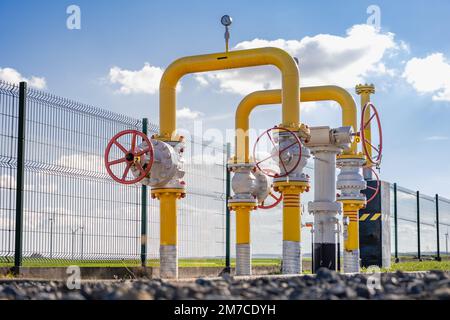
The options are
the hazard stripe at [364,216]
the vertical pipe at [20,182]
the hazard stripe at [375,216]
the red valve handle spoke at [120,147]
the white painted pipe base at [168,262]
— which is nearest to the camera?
the vertical pipe at [20,182]

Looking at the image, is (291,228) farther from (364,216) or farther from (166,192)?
(364,216)

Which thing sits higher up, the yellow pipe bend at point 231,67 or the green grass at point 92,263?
the yellow pipe bend at point 231,67

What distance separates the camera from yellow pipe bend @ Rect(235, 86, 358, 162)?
54.6ft

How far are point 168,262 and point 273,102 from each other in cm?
506

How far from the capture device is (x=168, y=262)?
13719 mm

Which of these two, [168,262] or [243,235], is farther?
[243,235]

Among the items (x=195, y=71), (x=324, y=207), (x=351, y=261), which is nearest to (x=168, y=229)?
(x=324, y=207)

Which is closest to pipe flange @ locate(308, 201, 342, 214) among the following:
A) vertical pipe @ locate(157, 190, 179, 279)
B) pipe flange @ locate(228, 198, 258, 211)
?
vertical pipe @ locate(157, 190, 179, 279)

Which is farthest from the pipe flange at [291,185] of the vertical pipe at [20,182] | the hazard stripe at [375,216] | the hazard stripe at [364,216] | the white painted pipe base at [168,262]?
the hazard stripe at [364,216]

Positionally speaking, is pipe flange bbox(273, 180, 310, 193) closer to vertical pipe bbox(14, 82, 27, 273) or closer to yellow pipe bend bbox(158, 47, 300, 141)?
yellow pipe bend bbox(158, 47, 300, 141)

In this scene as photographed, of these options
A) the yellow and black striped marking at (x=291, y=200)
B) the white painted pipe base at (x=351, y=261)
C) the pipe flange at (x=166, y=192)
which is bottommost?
the white painted pipe base at (x=351, y=261)

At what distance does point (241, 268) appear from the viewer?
16484mm

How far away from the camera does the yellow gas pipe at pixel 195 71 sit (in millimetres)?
13727

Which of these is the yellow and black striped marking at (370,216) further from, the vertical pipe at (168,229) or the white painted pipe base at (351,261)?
the vertical pipe at (168,229)
